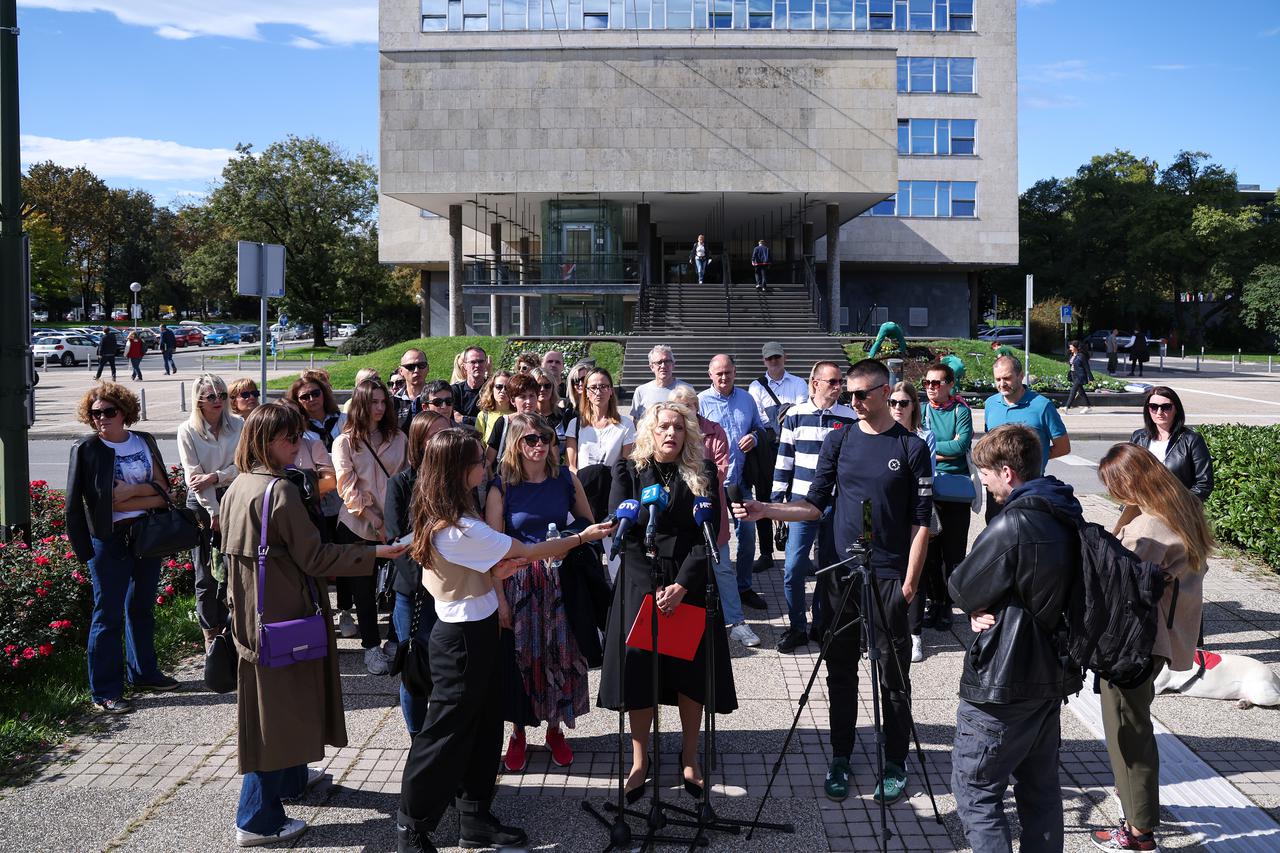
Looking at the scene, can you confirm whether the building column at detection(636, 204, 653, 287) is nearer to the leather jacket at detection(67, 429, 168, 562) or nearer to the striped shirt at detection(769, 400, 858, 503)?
the striped shirt at detection(769, 400, 858, 503)

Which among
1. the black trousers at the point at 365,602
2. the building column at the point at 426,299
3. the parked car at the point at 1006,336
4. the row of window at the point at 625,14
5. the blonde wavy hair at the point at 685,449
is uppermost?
the row of window at the point at 625,14

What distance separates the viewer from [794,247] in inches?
1649

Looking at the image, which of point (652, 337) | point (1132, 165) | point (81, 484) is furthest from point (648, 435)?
point (1132, 165)

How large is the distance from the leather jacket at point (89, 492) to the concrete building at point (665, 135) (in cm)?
2973

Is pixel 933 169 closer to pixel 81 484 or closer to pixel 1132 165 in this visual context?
pixel 1132 165

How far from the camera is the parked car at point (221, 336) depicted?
74.2 meters

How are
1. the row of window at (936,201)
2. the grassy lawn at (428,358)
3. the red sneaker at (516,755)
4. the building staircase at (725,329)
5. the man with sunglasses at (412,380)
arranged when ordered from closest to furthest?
the red sneaker at (516,755) → the man with sunglasses at (412,380) → the building staircase at (725,329) → the grassy lawn at (428,358) → the row of window at (936,201)

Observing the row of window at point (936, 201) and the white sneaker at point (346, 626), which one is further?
the row of window at point (936, 201)

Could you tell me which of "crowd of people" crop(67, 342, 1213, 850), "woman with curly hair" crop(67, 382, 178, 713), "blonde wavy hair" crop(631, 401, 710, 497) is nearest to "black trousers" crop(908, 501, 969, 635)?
"crowd of people" crop(67, 342, 1213, 850)

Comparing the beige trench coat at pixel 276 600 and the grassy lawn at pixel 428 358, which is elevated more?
the grassy lawn at pixel 428 358

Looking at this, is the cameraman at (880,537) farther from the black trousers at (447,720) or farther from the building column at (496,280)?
the building column at (496,280)

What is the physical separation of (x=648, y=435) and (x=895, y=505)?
4.30 feet

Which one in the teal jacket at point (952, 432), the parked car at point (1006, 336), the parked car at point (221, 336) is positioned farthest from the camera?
the parked car at point (221, 336)

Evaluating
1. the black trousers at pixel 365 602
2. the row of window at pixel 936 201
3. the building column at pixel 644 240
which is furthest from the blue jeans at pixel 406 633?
the row of window at pixel 936 201
